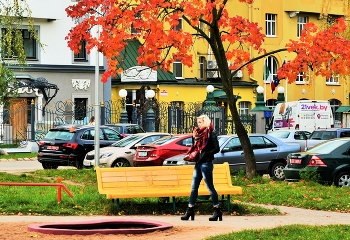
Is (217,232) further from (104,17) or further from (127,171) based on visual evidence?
(104,17)

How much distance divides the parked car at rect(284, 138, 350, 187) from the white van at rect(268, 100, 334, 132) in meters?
21.7

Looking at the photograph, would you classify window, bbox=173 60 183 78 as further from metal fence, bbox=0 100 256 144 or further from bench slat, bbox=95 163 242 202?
bench slat, bbox=95 163 242 202

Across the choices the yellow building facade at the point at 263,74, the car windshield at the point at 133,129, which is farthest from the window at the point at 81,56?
the car windshield at the point at 133,129

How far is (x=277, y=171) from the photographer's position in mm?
29641

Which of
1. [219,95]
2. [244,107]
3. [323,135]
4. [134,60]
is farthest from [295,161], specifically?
[244,107]

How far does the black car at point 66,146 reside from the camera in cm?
3212

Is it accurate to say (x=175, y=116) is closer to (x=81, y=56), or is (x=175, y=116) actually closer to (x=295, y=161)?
(x=81, y=56)

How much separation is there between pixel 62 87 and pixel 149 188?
33.7 m

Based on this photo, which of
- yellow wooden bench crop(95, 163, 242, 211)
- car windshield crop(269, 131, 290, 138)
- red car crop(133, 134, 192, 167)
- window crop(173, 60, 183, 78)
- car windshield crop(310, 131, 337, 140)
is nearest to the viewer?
yellow wooden bench crop(95, 163, 242, 211)

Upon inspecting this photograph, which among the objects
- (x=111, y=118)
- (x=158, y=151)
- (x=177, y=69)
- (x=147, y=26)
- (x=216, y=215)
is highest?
(x=177, y=69)

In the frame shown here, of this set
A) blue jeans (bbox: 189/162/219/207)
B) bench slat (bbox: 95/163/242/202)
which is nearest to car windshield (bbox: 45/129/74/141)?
bench slat (bbox: 95/163/242/202)

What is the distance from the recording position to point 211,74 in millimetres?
63906

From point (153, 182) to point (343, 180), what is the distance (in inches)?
297

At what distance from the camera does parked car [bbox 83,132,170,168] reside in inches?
1198
